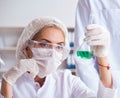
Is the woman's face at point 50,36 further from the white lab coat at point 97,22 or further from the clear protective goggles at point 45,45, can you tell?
the white lab coat at point 97,22

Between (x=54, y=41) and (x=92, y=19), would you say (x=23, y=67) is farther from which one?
(x=92, y=19)

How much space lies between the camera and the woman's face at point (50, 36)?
3.84ft

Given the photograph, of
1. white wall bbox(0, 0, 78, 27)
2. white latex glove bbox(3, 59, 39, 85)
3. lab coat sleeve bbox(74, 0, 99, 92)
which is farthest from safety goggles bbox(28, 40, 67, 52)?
white wall bbox(0, 0, 78, 27)

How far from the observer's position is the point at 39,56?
1.14m

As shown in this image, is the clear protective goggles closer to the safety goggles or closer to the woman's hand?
the safety goggles

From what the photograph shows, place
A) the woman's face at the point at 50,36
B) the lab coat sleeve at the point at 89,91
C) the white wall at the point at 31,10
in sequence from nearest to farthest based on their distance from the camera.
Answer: the lab coat sleeve at the point at 89,91
the woman's face at the point at 50,36
the white wall at the point at 31,10

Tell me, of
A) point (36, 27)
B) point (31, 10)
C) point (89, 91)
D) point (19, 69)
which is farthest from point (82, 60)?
point (31, 10)

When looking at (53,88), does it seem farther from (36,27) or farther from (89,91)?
(36,27)

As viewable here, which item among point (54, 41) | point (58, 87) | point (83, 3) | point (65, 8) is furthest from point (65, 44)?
point (65, 8)

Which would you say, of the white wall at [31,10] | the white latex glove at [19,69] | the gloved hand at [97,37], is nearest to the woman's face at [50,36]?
the white latex glove at [19,69]

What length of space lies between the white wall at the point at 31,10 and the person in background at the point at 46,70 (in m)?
2.11

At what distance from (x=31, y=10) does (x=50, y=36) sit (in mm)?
2258

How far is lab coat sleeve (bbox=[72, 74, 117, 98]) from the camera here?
3.48 feet

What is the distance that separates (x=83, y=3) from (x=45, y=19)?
36 centimetres
